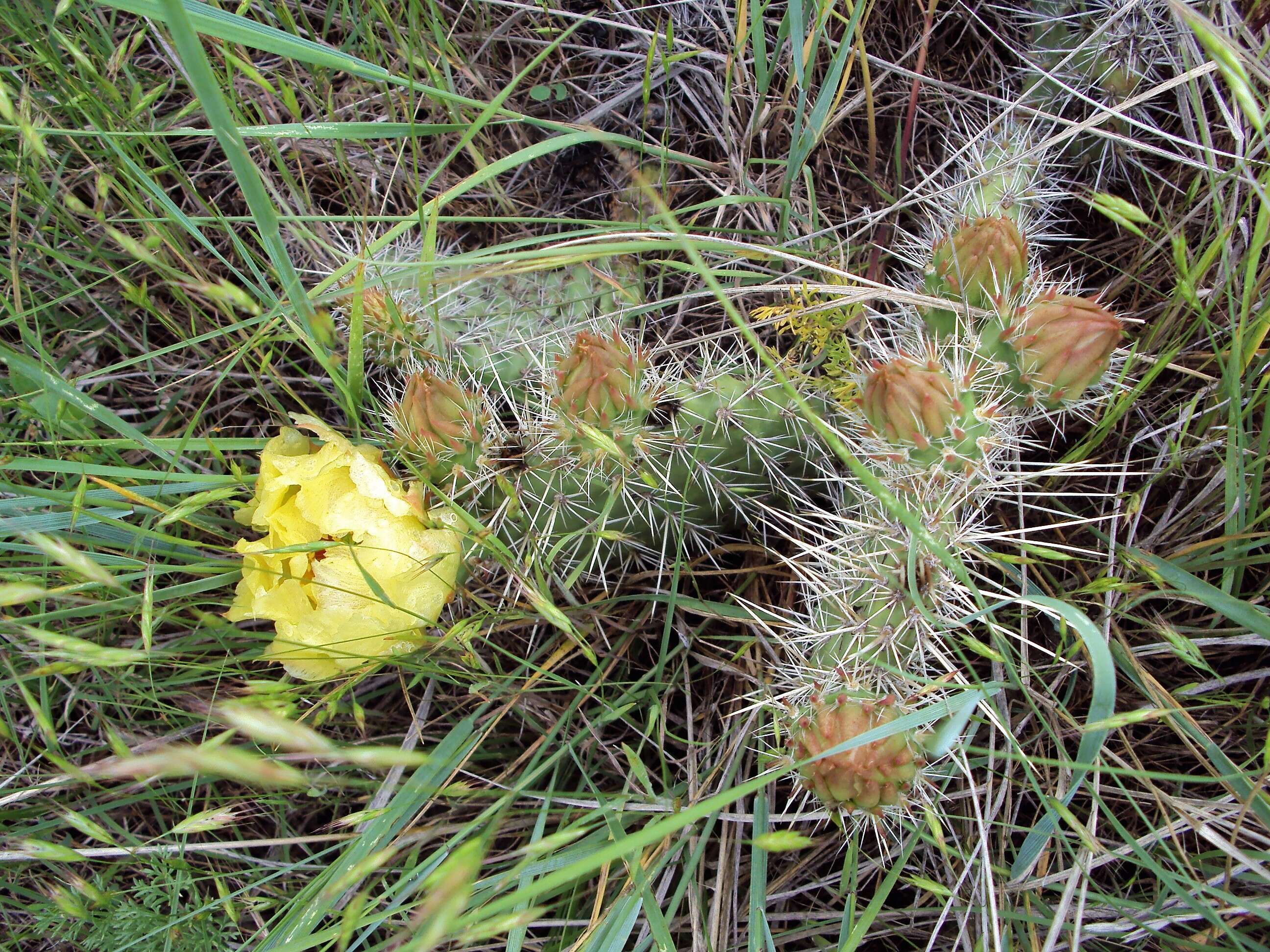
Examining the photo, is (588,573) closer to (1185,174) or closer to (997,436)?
(997,436)

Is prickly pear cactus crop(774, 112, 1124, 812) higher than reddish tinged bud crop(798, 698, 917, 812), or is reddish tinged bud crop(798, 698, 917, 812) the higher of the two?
prickly pear cactus crop(774, 112, 1124, 812)

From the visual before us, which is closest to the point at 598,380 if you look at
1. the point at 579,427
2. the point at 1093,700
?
the point at 579,427

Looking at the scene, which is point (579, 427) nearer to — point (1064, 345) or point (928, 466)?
point (928, 466)

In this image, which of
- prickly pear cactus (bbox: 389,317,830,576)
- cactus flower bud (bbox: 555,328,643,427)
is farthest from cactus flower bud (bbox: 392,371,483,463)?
cactus flower bud (bbox: 555,328,643,427)

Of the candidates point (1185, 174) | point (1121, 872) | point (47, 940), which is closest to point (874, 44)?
point (1185, 174)

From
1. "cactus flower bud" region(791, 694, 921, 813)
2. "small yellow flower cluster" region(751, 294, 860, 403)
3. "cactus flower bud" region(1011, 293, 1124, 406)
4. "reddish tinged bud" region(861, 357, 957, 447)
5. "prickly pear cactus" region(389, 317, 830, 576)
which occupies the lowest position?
"cactus flower bud" region(791, 694, 921, 813)

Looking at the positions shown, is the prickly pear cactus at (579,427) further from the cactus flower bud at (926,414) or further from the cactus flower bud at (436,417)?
the cactus flower bud at (926,414)

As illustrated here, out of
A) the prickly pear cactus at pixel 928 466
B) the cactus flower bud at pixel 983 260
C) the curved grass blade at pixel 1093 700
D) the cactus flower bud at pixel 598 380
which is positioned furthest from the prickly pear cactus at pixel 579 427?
the curved grass blade at pixel 1093 700

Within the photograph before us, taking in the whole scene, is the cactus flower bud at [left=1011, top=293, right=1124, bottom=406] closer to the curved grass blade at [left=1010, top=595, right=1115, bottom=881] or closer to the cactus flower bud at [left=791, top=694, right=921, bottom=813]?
the curved grass blade at [left=1010, top=595, right=1115, bottom=881]
